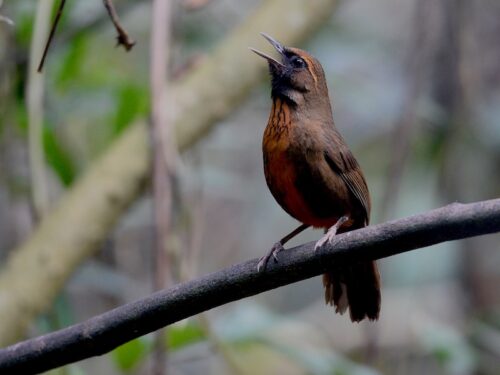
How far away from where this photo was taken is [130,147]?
357 cm

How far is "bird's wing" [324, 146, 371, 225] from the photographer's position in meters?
2.79

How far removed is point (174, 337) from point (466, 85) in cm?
168

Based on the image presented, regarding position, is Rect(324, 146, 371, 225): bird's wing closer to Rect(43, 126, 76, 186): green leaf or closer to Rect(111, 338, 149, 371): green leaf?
Rect(111, 338, 149, 371): green leaf

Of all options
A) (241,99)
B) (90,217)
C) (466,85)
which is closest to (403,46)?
(466,85)

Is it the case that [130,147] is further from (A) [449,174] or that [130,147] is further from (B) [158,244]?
(A) [449,174]

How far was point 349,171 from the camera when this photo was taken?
284 cm

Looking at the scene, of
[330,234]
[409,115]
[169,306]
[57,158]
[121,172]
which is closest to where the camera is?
[169,306]

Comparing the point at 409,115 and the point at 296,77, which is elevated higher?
the point at 296,77

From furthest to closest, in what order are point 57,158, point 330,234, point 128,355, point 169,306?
point 57,158
point 128,355
point 330,234
point 169,306

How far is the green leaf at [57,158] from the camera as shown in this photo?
3.79 m

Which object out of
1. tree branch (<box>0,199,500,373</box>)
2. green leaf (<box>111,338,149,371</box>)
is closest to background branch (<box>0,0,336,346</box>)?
green leaf (<box>111,338,149,371</box>)

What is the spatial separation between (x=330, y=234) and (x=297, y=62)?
908mm

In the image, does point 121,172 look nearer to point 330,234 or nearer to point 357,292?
point 357,292

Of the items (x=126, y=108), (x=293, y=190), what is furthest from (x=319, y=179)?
(x=126, y=108)
